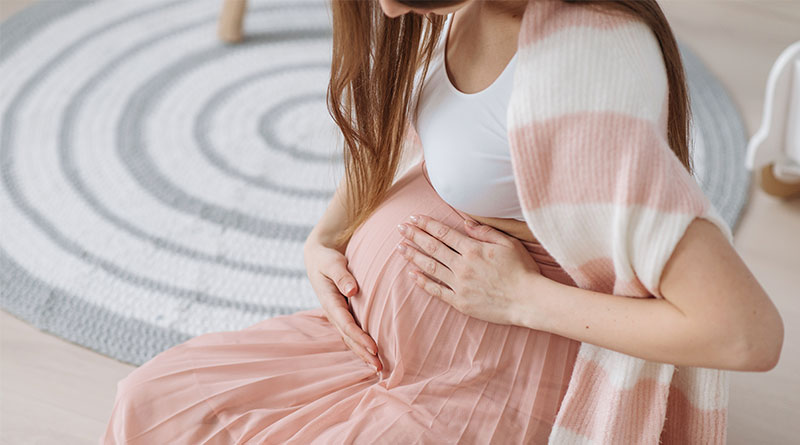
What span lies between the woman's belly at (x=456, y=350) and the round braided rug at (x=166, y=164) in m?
0.52

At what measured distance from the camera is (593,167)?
707 millimetres

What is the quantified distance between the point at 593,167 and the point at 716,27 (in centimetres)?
186

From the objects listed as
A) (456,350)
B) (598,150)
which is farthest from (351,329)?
(598,150)

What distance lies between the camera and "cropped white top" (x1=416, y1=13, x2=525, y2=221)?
0.83 metres

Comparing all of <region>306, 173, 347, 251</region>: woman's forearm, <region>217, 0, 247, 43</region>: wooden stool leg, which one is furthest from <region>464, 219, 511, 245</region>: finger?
<region>217, 0, 247, 43</region>: wooden stool leg

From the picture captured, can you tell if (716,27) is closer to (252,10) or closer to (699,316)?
(252,10)

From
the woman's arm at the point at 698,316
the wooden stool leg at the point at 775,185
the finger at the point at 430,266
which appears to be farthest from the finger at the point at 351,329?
the wooden stool leg at the point at 775,185

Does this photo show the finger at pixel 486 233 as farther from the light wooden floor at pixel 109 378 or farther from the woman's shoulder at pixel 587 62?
the light wooden floor at pixel 109 378

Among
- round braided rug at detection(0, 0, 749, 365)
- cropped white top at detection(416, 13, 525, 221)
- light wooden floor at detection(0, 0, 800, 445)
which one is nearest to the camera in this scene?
cropped white top at detection(416, 13, 525, 221)

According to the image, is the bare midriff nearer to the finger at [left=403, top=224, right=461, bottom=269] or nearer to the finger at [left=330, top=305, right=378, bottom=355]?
the finger at [left=403, top=224, right=461, bottom=269]

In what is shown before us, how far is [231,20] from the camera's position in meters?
2.23

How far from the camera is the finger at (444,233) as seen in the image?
909mm

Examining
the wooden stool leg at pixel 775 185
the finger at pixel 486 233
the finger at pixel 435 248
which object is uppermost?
the finger at pixel 486 233

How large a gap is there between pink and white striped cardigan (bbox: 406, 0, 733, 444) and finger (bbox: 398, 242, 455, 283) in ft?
0.50
